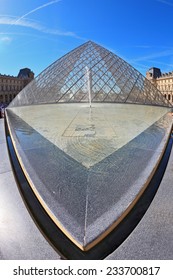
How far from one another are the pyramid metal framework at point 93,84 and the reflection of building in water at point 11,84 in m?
52.4

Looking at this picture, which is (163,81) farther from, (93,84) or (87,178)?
(87,178)

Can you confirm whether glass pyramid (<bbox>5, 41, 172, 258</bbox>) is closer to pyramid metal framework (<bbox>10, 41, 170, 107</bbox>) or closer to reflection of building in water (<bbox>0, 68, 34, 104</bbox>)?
pyramid metal framework (<bbox>10, 41, 170, 107</bbox>)

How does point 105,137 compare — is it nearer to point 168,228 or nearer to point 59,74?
point 168,228

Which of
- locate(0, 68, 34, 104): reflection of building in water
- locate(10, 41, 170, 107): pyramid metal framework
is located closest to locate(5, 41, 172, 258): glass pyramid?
locate(10, 41, 170, 107): pyramid metal framework

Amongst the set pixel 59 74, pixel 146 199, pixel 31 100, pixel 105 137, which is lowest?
pixel 146 199

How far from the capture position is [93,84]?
69.5 ft

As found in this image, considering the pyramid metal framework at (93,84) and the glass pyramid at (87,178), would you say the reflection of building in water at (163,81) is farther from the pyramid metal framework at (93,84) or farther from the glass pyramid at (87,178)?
the glass pyramid at (87,178)

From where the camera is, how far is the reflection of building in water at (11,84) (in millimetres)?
66500

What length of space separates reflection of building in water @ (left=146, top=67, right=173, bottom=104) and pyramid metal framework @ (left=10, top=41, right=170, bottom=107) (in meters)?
51.4

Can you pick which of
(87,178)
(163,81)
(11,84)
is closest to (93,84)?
(87,178)

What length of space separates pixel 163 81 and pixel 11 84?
2469 inches
